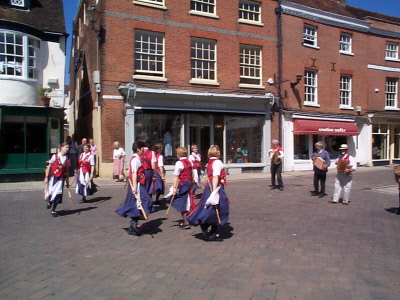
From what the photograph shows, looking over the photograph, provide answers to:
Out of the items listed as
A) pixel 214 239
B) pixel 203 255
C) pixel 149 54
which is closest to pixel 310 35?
pixel 149 54

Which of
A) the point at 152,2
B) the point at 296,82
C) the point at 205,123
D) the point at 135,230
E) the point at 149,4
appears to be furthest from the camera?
the point at 296,82

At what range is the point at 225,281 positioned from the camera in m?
4.33

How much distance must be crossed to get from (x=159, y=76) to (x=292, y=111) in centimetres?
756

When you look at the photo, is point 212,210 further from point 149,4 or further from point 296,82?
point 296,82

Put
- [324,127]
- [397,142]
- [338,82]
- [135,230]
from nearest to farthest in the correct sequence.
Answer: [135,230] → [324,127] → [338,82] → [397,142]

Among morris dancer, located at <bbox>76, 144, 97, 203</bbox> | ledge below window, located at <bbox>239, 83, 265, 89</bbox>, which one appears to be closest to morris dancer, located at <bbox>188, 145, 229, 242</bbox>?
morris dancer, located at <bbox>76, 144, 97, 203</bbox>

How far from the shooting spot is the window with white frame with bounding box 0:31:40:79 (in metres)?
14.2

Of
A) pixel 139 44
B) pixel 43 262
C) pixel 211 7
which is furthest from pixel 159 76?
pixel 43 262

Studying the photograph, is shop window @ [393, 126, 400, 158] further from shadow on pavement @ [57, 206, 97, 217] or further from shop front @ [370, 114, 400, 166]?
shadow on pavement @ [57, 206, 97, 217]

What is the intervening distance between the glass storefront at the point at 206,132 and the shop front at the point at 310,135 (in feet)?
5.78

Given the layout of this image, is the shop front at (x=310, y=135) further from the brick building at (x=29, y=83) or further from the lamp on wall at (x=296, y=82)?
the brick building at (x=29, y=83)

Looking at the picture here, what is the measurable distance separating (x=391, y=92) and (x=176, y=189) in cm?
2111

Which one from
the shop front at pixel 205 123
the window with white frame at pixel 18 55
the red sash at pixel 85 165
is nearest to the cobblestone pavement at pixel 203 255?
the red sash at pixel 85 165

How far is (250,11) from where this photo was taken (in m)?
17.9
